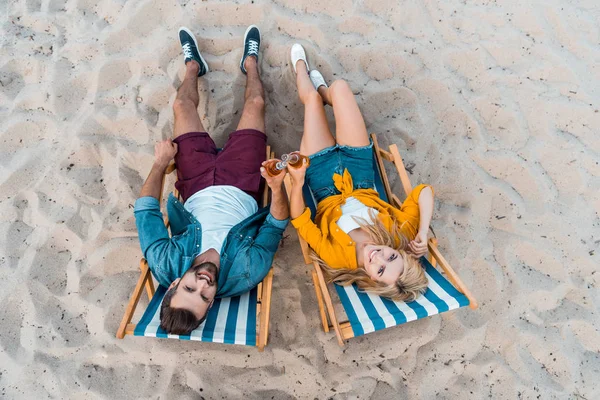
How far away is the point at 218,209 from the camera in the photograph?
256cm

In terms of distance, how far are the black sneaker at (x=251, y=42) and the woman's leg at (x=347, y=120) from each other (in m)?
0.73

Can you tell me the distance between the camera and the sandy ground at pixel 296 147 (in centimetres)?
269

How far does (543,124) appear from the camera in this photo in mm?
3068

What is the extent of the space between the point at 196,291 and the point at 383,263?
0.99m

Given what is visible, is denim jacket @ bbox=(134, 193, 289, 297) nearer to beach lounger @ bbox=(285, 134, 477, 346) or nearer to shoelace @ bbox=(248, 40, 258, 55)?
beach lounger @ bbox=(285, 134, 477, 346)

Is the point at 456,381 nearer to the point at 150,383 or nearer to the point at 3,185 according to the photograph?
the point at 150,383

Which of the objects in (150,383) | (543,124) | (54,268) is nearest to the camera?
(150,383)

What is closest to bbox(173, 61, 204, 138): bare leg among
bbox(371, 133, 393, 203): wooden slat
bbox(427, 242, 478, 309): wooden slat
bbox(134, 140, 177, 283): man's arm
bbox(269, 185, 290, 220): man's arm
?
bbox(134, 140, 177, 283): man's arm

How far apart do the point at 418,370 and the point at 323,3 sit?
2707 millimetres

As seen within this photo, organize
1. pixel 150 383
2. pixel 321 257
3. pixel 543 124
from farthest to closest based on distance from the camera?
1. pixel 543 124
2. pixel 150 383
3. pixel 321 257

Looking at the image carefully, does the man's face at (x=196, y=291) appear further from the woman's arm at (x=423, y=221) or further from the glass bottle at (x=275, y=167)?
the woman's arm at (x=423, y=221)

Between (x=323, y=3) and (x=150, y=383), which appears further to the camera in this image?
(x=323, y=3)

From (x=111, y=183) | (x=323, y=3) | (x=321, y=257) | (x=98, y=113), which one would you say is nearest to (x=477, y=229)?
(x=321, y=257)

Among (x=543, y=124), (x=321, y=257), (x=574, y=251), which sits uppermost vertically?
(x=543, y=124)
